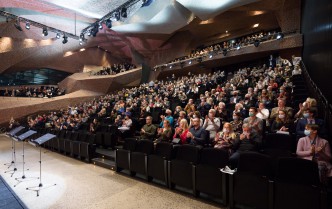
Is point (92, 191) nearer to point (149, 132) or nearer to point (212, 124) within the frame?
point (149, 132)

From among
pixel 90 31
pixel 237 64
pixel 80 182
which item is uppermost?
pixel 90 31

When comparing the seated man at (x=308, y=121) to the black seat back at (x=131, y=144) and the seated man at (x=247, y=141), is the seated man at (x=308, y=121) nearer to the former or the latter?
the seated man at (x=247, y=141)

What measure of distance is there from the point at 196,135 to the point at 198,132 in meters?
0.06

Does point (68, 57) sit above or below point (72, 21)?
below

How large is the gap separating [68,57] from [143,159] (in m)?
19.0

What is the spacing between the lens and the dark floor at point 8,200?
3.17 metres

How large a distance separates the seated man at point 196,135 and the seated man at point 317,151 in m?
1.50

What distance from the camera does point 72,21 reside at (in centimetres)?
1725

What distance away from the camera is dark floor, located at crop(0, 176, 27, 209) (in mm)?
3172

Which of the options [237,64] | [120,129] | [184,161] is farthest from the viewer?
[237,64]

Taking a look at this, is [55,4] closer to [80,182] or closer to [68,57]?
[68,57]

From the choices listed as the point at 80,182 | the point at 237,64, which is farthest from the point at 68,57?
the point at 80,182

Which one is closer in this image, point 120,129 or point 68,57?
point 120,129

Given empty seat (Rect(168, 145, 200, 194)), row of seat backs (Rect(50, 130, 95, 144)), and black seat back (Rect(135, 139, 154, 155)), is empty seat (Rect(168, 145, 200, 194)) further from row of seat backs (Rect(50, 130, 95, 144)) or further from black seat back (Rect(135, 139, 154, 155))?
row of seat backs (Rect(50, 130, 95, 144))
